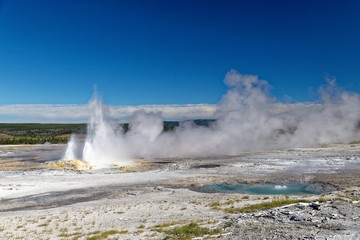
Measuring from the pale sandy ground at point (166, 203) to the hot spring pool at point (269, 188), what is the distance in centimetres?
106

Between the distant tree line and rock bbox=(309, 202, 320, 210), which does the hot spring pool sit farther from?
the distant tree line

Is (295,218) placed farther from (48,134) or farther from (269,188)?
(48,134)

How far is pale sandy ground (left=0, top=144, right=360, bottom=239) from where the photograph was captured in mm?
15172

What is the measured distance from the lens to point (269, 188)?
26469 mm

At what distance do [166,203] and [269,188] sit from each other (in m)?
8.22

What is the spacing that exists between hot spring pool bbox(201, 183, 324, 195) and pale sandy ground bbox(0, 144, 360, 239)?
1.06m

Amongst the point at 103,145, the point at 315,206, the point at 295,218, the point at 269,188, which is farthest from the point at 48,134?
the point at 295,218

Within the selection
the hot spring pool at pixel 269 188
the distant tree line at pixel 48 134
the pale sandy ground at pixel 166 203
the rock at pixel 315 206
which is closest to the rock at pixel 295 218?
the pale sandy ground at pixel 166 203

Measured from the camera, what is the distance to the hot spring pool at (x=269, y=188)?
25.0 meters

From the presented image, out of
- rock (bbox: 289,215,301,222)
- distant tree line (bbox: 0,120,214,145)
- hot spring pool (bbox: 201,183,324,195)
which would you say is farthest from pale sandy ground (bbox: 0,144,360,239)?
distant tree line (bbox: 0,120,214,145)

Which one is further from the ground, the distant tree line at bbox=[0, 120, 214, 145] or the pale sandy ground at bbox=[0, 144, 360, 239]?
the distant tree line at bbox=[0, 120, 214, 145]

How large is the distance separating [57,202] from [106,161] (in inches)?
831

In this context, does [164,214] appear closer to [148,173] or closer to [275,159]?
[148,173]

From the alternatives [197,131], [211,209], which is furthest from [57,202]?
[197,131]
